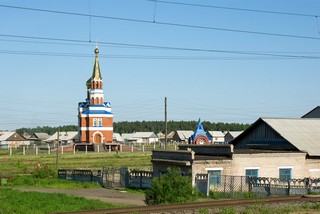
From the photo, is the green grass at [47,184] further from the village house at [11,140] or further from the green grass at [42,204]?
the village house at [11,140]

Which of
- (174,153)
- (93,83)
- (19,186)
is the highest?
(93,83)

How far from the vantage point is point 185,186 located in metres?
23.6

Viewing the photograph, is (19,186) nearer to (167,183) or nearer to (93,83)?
(167,183)

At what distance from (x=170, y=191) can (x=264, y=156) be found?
13.7 metres

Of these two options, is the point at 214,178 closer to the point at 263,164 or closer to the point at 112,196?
the point at 263,164

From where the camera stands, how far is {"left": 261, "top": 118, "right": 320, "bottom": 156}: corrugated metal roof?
37.7 meters

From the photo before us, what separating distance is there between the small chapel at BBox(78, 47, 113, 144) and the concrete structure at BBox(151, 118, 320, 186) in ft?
199

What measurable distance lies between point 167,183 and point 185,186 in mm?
1033

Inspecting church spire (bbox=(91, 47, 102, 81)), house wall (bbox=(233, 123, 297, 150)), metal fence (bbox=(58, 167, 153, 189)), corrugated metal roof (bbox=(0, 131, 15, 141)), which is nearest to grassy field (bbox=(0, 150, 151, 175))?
metal fence (bbox=(58, 167, 153, 189))

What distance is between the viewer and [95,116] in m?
101

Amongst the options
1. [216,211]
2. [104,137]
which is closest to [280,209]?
[216,211]

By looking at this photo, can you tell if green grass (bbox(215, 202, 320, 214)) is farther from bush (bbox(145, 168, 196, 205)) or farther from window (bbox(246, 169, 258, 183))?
window (bbox(246, 169, 258, 183))

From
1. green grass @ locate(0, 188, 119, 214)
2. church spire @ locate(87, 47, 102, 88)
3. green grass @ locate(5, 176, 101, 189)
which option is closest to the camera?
green grass @ locate(0, 188, 119, 214)

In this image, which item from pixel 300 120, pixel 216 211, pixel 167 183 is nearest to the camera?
pixel 216 211
